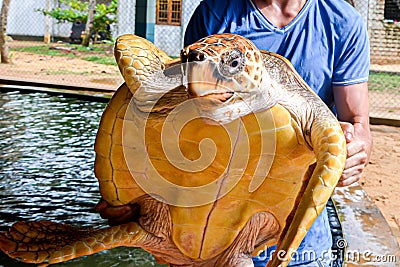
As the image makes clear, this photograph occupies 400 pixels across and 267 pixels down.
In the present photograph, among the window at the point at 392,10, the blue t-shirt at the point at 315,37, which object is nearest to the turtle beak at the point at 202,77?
the blue t-shirt at the point at 315,37

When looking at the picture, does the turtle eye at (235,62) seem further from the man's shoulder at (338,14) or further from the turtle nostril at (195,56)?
the man's shoulder at (338,14)

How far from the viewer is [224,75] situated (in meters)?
0.87

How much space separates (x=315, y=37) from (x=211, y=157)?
1.30 feet

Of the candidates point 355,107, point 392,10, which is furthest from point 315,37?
point 392,10

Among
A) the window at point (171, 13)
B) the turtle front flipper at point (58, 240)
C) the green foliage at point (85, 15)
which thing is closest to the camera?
the turtle front flipper at point (58, 240)

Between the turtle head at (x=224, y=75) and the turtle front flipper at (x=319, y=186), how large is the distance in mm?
133

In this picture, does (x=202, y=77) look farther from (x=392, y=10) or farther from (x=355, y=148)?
(x=392, y=10)

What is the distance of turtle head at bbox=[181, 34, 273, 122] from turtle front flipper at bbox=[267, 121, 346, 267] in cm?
13

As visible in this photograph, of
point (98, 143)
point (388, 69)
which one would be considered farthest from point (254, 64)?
point (388, 69)

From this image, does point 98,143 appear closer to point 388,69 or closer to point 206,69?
point 206,69

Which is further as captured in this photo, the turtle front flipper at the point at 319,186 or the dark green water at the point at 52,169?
the dark green water at the point at 52,169

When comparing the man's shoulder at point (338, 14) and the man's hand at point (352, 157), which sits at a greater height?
the man's shoulder at point (338, 14)

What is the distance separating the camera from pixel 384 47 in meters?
11.8

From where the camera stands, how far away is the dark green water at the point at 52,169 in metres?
2.78
